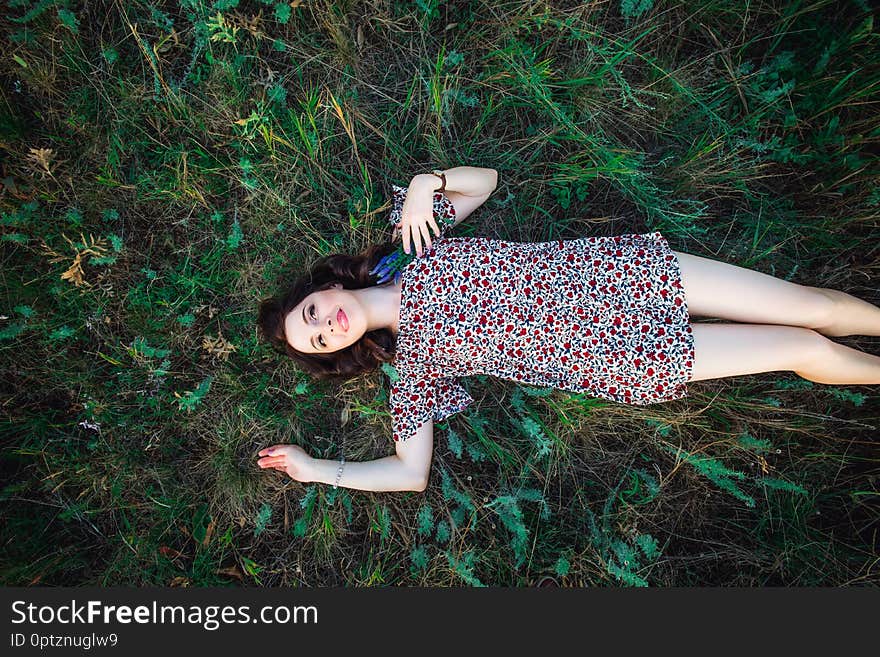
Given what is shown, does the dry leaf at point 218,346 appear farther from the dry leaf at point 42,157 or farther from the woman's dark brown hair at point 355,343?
the dry leaf at point 42,157

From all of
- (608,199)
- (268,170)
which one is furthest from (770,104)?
(268,170)

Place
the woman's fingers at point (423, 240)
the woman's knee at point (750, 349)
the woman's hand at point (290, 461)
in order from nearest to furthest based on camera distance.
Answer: the woman's knee at point (750, 349) → the woman's fingers at point (423, 240) → the woman's hand at point (290, 461)

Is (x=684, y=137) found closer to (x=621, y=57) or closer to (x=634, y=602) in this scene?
(x=621, y=57)

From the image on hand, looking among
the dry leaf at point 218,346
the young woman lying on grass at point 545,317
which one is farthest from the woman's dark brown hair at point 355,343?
the dry leaf at point 218,346

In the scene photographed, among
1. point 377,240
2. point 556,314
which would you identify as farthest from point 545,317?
point 377,240

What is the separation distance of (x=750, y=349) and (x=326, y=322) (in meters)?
2.28

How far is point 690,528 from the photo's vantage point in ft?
11.0

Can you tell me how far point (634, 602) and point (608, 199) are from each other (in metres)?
2.67

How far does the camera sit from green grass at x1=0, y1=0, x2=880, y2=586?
325cm

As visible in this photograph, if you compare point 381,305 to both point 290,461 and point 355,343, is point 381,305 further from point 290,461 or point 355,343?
point 290,461

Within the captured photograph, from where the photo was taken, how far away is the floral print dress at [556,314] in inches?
106

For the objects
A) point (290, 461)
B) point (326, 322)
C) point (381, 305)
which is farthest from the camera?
point (290, 461)

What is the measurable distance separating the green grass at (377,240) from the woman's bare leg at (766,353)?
543 millimetres

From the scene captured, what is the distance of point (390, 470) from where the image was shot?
9.93 ft
